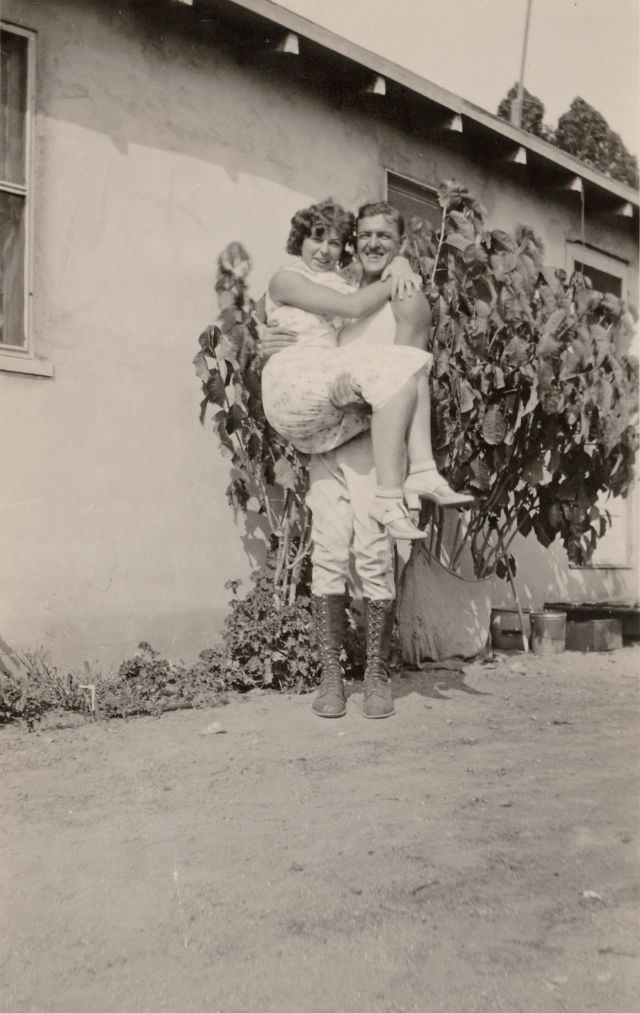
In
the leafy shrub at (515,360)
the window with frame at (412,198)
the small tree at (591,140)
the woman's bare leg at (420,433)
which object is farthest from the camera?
the small tree at (591,140)

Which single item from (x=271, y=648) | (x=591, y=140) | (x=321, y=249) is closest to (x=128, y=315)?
(x=321, y=249)

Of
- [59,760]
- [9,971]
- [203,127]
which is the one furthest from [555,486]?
[9,971]

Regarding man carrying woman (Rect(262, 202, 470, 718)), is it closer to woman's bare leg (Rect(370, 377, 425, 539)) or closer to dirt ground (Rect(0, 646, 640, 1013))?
woman's bare leg (Rect(370, 377, 425, 539))

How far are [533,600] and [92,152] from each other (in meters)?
4.67

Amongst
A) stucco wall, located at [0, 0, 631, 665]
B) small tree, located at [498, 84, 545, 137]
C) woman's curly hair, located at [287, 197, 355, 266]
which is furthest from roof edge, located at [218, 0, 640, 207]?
small tree, located at [498, 84, 545, 137]

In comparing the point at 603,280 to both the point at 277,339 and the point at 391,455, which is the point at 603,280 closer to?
the point at 277,339

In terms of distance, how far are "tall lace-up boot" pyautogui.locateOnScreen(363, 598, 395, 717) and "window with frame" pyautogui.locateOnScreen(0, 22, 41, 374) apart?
1949 millimetres

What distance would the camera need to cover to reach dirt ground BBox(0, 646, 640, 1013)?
2.09 metres

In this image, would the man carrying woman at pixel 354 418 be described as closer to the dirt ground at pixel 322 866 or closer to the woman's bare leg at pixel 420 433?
the woman's bare leg at pixel 420 433

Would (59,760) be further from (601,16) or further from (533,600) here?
(533,600)

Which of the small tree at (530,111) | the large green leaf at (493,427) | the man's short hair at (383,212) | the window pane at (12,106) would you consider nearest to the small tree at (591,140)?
the small tree at (530,111)

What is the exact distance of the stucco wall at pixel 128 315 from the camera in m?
4.92

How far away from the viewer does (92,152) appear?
5.16m

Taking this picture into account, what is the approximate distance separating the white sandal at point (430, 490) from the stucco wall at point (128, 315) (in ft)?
5.85
